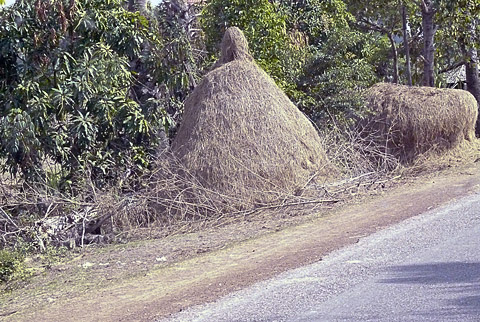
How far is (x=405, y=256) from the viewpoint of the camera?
757 centimetres

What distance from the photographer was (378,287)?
21.1ft

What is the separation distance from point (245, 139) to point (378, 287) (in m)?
6.31

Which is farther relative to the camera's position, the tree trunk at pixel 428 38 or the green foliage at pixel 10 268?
the tree trunk at pixel 428 38

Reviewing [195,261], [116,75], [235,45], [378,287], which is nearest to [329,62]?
[235,45]

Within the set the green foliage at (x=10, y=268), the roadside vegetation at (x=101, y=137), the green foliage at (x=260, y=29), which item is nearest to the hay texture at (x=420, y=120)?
the roadside vegetation at (x=101, y=137)

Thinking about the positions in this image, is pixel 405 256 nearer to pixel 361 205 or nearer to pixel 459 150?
pixel 361 205

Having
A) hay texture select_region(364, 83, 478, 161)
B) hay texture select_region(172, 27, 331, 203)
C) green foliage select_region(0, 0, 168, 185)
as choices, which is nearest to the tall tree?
hay texture select_region(364, 83, 478, 161)

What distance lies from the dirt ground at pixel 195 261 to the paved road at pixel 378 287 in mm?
425

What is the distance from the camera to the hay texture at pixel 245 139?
39.5 ft

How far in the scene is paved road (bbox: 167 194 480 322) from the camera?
5.70 meters

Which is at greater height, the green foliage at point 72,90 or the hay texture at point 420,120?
the green foliage at point 72,90

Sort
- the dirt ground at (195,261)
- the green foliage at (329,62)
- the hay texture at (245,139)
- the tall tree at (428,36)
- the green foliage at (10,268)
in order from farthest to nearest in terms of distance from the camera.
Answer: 1. the tall tree at (428,36)
2. the green foliage at (329,62)
3. the hay texture at (245,139)
4. the green foliage at (10,268)
5. the dirt ground at (195,261)

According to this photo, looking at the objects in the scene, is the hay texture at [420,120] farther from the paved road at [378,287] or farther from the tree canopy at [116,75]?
the paved road at [378,287]

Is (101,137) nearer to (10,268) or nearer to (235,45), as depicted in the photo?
(235,45)
